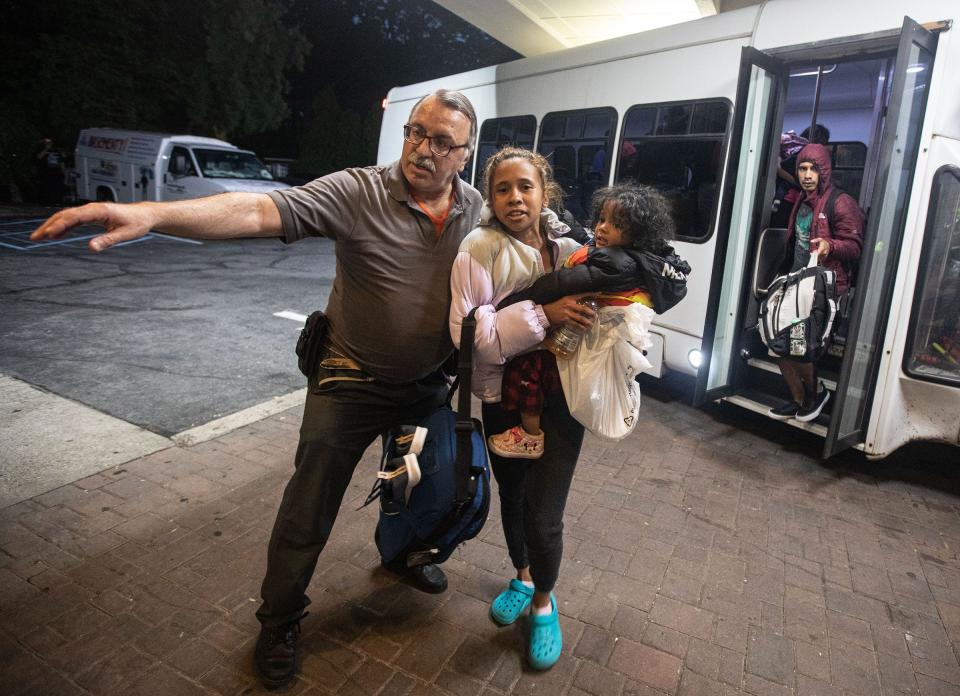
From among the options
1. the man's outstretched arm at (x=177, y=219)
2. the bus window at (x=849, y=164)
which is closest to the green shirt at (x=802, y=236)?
the bus window at (x=849, y=164)

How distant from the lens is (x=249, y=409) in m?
4.89

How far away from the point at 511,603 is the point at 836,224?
12.3ft

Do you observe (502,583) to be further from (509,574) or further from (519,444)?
(519,444)

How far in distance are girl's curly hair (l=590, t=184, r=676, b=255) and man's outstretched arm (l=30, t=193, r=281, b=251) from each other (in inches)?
45.2

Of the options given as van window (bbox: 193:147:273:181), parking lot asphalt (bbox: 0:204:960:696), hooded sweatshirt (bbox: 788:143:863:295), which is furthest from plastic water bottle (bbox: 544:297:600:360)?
van window (bbox: 193:147:273:181)

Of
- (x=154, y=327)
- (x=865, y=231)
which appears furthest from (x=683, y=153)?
(x=154, y=327)

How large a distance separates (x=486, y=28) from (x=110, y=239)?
318 inches

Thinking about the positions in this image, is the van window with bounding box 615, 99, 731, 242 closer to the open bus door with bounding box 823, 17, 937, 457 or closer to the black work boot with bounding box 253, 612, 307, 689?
the open bus door with bounding box 823, 17, 937, 457

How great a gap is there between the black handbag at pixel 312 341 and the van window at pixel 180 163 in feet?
45.6

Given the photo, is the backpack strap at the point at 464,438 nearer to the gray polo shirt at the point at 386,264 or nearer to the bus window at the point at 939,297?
the gray polo shirt at the point at 386,264

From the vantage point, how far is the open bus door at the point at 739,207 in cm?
459

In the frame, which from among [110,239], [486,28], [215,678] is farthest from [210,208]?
[486,28]

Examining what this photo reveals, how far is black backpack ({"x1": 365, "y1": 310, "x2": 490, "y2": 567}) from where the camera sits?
7.32 feet

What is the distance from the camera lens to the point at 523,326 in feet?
6.75
